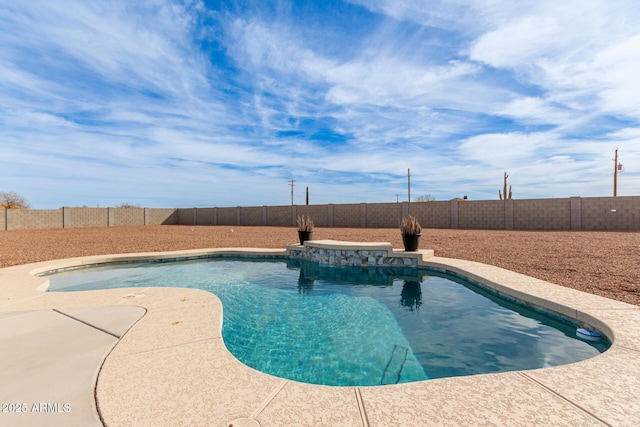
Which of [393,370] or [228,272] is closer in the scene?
[393,370]

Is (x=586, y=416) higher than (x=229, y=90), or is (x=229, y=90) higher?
(x=229, y=90)

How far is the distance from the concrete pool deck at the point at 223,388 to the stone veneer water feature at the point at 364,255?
4.29 meters

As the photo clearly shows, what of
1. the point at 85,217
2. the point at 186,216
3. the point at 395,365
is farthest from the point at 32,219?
the point at 395,365

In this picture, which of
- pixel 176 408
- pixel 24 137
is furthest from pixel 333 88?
pixel 24 137

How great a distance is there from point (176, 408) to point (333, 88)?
39.8ft

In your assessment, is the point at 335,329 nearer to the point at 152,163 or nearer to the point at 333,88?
the point at 333,88

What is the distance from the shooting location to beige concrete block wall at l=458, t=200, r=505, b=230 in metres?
16.8

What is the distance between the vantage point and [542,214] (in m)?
15.8

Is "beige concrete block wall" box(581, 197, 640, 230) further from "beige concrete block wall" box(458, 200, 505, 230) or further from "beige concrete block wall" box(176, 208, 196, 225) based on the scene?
"beige concrete block wall" box(176, 208, 196, 225)

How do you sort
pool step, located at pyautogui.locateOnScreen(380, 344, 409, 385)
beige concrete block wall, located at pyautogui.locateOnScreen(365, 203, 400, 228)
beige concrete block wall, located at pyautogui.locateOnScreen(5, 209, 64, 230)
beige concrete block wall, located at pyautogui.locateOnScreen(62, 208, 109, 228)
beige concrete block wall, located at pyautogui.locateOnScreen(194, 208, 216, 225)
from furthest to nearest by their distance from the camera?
1. beige concrete block wall, located at pyautogui.locateOnScreen(194, 208, 216, 225)
2. beige concrete block wall, located at pyautogui.locateOnScreen(62, 208, 109, 228)
3. beige concrete block wall, located at pyautogui.locateOnScreen(5, 209, 64, 230)
4. beige concrete block wall, located at pyautogui.locateOnScreen(365, 203, 400, 228)
5. pool step, located at pyautogui.locateOnScreen(380, 344, 409, 385)

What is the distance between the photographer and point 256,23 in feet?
28.1

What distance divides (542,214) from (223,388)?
732 inches

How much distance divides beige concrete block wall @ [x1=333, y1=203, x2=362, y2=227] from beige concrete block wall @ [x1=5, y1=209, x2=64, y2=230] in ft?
67.1

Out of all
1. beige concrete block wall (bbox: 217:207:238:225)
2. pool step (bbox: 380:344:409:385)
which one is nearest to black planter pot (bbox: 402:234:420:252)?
pool step (bbox: 380:344:409:385)
